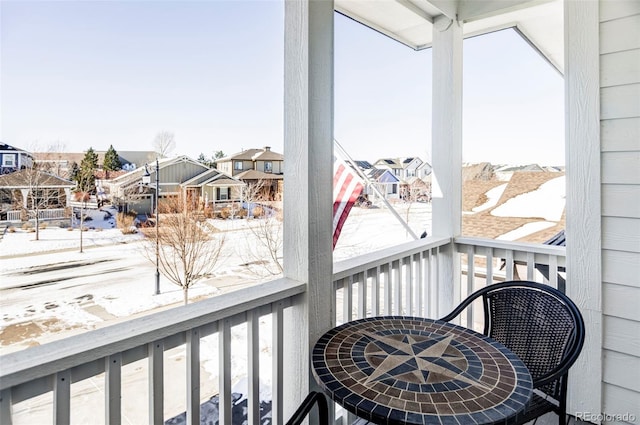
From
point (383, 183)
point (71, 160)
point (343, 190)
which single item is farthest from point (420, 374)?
point (383, 183)

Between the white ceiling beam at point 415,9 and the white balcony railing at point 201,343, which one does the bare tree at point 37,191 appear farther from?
the white ceiling beam at point 415,9

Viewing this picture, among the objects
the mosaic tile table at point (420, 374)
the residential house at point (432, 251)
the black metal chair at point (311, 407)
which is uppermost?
the residential house at point (432, 251)

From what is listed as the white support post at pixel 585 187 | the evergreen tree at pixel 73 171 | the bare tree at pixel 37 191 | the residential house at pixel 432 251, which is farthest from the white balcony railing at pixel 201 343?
the evergreen tree at pixel 73 171

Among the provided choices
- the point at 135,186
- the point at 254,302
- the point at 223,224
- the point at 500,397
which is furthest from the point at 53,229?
the point at 500,397

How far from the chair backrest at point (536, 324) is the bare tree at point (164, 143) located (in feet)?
4.80

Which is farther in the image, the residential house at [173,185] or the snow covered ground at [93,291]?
the residential house at [173,185]

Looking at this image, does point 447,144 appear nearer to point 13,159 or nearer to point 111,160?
point 111,160

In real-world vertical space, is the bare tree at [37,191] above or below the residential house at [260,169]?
below

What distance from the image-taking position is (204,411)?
1426 millimetres

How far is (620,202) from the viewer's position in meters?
2.02

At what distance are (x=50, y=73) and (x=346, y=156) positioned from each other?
1968mm

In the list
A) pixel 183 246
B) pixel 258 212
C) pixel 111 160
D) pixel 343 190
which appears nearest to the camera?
pixel 111 160

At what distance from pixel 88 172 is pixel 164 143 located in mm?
250

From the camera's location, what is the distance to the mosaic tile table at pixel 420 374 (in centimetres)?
108
